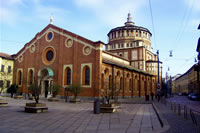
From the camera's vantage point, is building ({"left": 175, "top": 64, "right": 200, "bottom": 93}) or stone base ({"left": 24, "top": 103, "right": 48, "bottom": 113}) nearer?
stone base ({"left": 24, "top": 103, "right": 48, "bottom": 113})

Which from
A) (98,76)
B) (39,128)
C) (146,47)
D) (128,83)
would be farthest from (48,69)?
(146,47)

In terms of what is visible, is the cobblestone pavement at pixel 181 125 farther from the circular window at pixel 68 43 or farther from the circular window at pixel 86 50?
the circular window at pixel 68 43

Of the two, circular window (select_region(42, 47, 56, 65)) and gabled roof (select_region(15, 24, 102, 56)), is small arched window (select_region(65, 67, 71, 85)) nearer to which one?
circular window (select_region(42, 47, 56, 65))

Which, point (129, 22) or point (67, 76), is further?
point (129, 22)

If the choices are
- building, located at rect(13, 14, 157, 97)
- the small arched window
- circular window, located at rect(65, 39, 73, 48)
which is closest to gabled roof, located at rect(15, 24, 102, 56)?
building, located at rect(13, 14, 157, 97)

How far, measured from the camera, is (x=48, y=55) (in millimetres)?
35156

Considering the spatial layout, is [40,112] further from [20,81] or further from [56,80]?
[20,81]

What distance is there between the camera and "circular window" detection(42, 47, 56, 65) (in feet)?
112

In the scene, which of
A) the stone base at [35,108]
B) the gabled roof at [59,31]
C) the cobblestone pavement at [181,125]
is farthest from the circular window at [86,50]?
the cobblestone pavement at [181,125]

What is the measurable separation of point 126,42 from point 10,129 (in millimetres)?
47322

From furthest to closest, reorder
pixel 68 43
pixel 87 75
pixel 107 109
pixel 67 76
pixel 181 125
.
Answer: pixel 68 43 → pixel 67 76 → pixel 87 75 → pixel 107 109 → pixel 181 125

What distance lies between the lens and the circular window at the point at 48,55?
34062mm

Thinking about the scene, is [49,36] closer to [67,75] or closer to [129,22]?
[67,75]

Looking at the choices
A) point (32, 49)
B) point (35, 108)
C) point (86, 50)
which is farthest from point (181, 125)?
point (32, 49)
